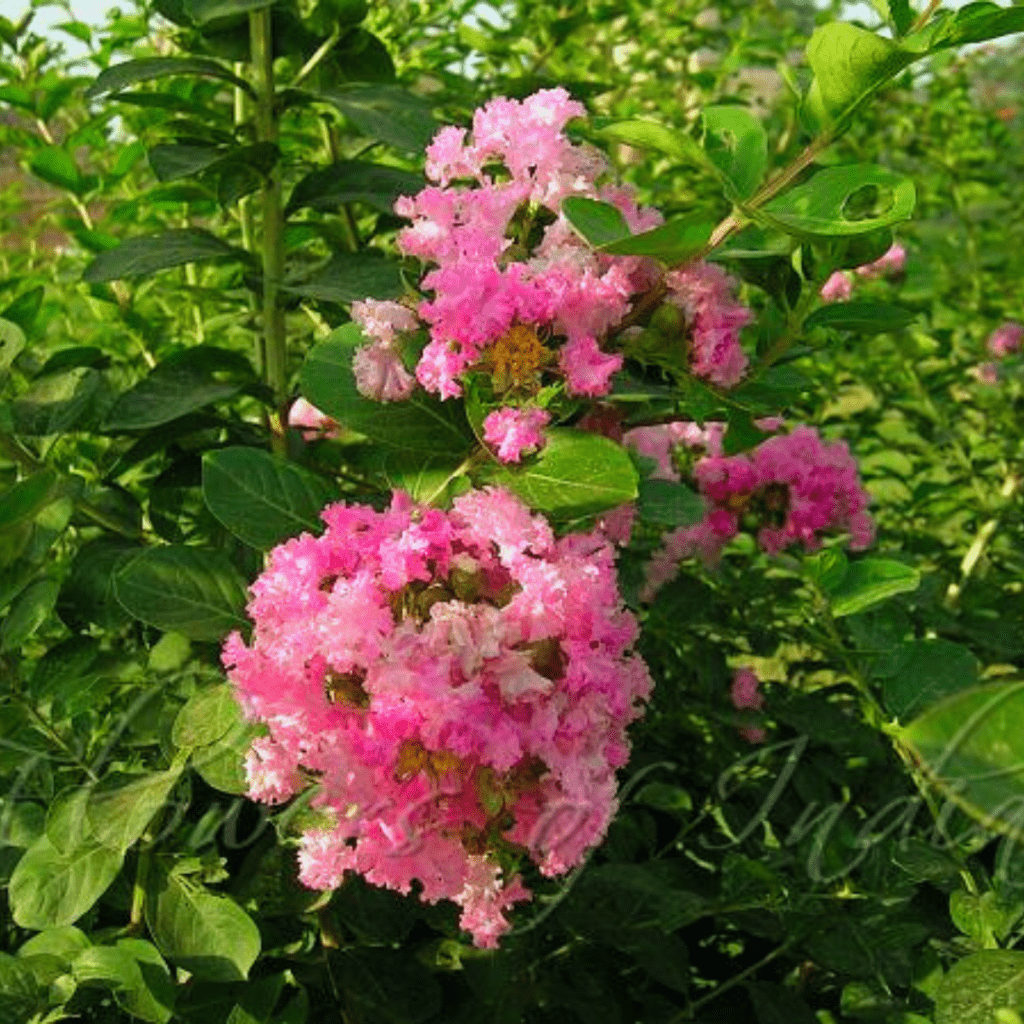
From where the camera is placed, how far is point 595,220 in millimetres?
1239

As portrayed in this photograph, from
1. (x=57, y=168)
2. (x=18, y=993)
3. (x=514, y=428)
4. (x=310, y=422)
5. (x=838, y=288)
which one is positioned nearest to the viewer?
(x=514, y=428)

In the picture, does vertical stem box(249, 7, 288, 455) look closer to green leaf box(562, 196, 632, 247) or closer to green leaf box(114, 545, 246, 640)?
green leaf box(114, 545, 246, 640)

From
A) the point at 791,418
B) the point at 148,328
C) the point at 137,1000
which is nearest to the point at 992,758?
the point at 137,1000

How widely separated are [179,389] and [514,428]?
0.57m

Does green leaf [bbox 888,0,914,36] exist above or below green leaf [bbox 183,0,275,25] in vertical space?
above

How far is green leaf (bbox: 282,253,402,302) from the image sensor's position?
1.61m

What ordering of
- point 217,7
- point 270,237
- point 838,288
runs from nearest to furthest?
point 217,7, point 270,237, point 838,288

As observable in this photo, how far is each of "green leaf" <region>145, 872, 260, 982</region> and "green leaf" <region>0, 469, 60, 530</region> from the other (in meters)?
0.41

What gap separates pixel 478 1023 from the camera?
1750 millimetres

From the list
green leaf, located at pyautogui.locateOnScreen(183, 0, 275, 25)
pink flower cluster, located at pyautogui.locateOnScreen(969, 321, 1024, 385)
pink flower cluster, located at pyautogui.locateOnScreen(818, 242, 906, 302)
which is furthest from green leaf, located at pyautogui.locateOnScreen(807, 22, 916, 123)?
pink flower cluster, located at pyautogui.locateOnScreen(969, 321, 1024, 385)

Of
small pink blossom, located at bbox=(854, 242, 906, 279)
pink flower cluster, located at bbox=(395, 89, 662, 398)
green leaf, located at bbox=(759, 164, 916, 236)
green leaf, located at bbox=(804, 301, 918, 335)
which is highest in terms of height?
green leaf, located at bbox=(759, 164, 916, 236)

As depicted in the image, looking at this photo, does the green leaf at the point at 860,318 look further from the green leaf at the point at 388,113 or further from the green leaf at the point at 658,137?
the green leaf at the point at 388,113

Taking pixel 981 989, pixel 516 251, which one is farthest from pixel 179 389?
pixel 981 989

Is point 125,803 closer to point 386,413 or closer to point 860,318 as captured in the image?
point 386,413
